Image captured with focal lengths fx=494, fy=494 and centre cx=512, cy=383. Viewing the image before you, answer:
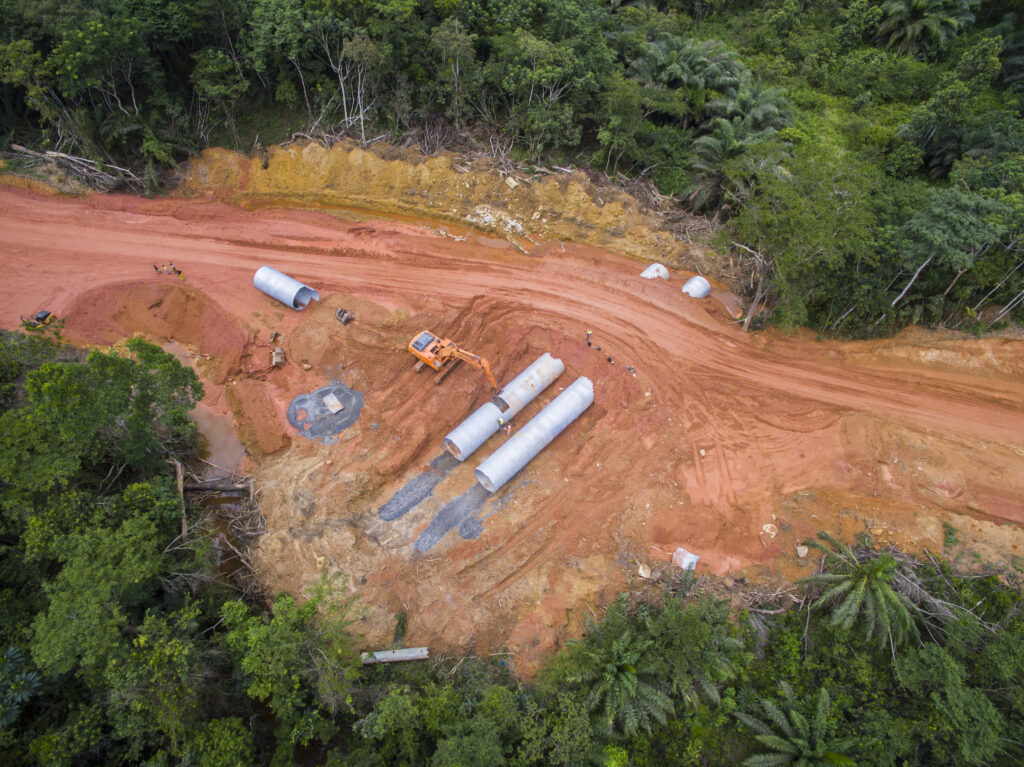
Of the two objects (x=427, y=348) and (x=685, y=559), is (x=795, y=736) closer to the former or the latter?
(x=685, y=559)

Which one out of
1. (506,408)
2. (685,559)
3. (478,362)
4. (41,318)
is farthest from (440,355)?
(41,318)

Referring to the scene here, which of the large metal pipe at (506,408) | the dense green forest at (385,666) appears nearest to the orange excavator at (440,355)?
the large metal pipe at (506,408)

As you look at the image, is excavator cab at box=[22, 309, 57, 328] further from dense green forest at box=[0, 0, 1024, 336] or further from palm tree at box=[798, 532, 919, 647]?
palm tree at box=[798, 532, 919, 647]

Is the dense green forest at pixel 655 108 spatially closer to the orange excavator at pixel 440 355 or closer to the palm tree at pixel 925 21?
the palm tree at pixel 925 21

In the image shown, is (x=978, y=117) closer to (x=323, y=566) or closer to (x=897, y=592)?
(x=897, y=592)

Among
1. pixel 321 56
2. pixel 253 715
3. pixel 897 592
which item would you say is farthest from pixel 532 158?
pixel 253 715

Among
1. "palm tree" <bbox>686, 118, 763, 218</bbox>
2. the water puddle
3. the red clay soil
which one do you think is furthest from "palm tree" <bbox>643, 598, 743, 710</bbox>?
"palm tree" <bbox>686, 118, 763, 218</bbox>

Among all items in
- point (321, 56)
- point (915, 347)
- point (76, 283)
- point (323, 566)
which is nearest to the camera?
point (323, 566)
